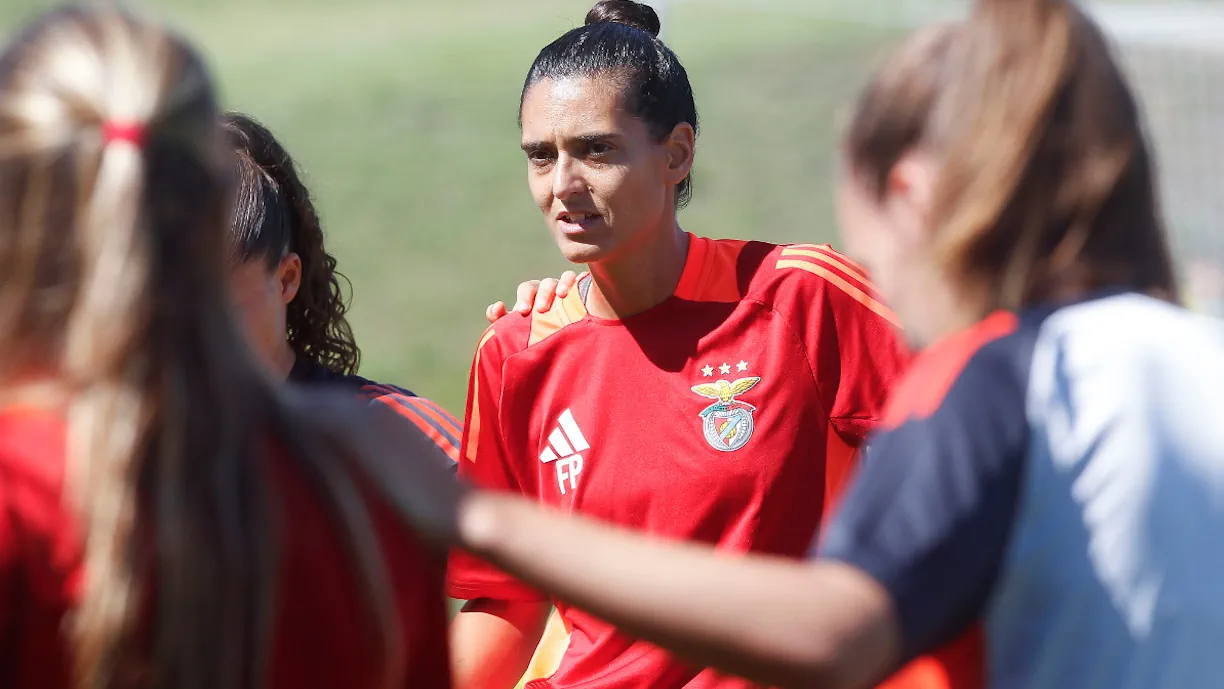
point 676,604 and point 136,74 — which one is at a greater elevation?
point 136,74

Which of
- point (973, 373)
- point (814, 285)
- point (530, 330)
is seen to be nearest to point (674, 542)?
point (973, 373)

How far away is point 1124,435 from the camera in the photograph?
1.36 m

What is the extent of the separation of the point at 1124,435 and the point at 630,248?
1704 mm

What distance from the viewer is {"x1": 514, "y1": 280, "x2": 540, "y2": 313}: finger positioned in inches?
123

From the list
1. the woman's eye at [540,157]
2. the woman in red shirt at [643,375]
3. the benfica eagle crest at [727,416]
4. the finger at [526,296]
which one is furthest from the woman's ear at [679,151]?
the benfica eagle crest at [727,416]

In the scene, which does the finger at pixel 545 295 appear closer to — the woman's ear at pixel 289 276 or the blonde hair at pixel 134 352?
the woman's ear at pixel 289 276

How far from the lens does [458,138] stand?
61.6ft

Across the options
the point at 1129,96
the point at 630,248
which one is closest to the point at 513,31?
the point at 630,248

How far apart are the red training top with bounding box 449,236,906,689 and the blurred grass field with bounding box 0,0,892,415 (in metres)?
7.08

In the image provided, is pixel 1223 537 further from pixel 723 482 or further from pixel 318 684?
pixel 723 482

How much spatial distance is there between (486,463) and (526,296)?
16.3 inches

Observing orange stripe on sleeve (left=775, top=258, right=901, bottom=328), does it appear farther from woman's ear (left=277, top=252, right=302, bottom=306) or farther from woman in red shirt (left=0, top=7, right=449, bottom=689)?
woman in red shirt (left=0, top=7, right=449, bottom=689)

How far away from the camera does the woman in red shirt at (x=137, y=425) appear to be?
1.24 m

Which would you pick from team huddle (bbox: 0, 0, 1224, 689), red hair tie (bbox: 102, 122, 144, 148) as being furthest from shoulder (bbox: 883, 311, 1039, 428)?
red hair tie (bbox: 102, 122, 144, 148)
